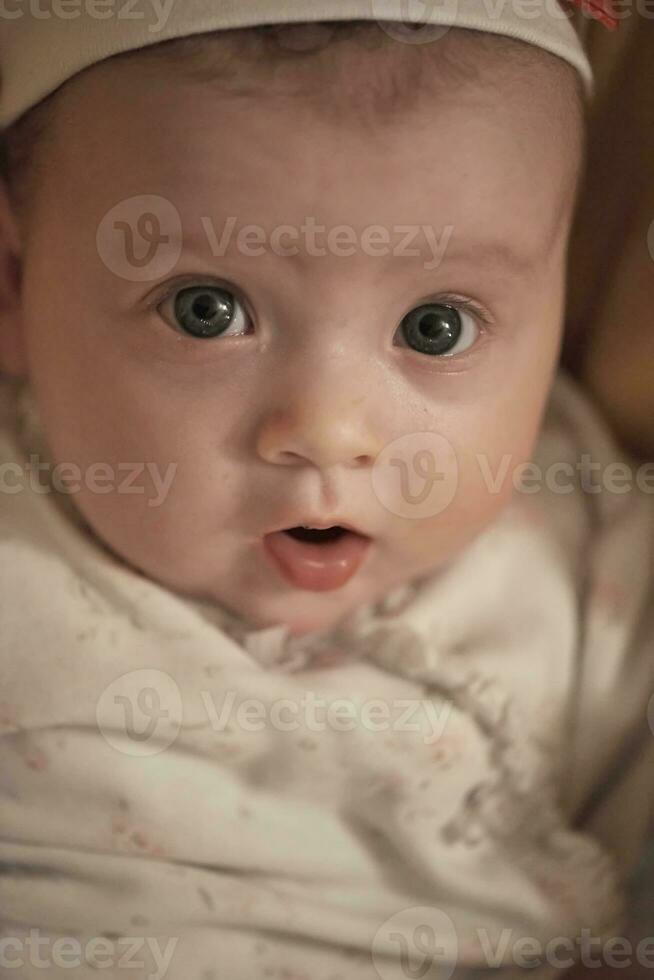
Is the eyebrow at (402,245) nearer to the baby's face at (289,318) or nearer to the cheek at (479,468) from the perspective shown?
the baby's face at (289,318)

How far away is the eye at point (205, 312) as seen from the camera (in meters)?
0.82

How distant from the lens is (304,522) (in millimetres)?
Result: 853

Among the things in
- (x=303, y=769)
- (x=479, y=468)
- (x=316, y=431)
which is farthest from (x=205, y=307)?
(x=303, y=769)

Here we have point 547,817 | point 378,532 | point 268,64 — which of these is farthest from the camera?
point 547,817

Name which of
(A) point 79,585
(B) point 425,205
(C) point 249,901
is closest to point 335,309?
(B) point 425,205

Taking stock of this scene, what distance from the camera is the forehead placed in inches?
29.4

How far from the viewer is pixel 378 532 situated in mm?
894

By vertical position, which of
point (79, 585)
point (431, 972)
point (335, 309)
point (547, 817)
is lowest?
point (431, 972)

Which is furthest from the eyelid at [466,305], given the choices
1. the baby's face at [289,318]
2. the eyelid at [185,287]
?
the eyelid at [185,287]

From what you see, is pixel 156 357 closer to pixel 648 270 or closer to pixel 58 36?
pixel 58 36

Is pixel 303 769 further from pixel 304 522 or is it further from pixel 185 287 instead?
pixel 185 287

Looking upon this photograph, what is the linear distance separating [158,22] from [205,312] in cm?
20

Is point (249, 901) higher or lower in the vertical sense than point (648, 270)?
lower

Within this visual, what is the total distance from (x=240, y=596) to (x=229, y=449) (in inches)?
6.4
